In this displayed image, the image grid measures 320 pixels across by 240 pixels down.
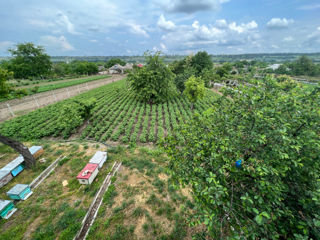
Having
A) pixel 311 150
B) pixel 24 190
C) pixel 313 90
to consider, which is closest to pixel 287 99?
pixel 313 90

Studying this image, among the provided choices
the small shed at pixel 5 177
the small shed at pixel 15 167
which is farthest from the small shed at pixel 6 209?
the small shed at pixel 15 167

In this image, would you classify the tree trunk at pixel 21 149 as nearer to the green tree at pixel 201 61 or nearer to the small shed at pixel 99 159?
the small shed at pixel 99 159

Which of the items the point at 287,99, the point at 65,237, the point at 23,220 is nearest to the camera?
the point at 287,99

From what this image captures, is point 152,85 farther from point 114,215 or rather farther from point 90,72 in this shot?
point 90,72

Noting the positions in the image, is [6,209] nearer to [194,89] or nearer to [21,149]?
[21,149]

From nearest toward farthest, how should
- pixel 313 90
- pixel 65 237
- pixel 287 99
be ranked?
1. pixel 287 99
2. pixel 313 90
3. pixel 65 237

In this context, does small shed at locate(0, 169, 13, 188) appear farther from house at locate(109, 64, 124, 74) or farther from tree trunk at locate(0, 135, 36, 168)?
house at locate(109, 64, 124, 74)
